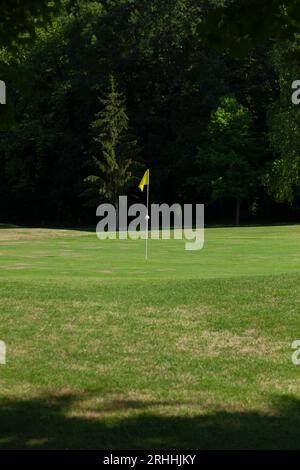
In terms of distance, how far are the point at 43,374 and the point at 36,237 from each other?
31.1 meters

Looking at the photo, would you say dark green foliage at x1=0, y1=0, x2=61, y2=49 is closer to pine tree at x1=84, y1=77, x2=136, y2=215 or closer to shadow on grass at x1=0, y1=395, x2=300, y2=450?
shadow on grass at x1=0, y1=395, x2=300, y2=450

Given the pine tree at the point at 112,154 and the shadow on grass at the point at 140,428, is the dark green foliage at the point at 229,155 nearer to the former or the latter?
the pine tree at the point at 112,154

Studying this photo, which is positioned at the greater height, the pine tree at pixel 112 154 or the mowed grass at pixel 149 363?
the pine tree at pixel 112 154

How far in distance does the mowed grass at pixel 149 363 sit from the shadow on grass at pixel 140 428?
0.03 ft

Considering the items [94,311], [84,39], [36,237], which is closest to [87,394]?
[94,311]

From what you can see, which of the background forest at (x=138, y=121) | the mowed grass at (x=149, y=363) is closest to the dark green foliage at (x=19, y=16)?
the mowed grass at (x=149, y=363)

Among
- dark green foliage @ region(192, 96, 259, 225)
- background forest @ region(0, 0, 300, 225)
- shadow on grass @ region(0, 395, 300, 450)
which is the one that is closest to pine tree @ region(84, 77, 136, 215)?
background forest @ region(0, 0, 300, 225)

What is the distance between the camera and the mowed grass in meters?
6.34

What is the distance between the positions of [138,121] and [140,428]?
177 feet

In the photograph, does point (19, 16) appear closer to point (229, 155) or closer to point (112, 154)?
point (112, 154)

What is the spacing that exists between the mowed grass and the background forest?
3919cm

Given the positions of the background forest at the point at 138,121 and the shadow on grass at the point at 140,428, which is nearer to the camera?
the shadow on grass at the point at 140,428

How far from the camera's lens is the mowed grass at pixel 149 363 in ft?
20.8

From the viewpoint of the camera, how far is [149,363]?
29.1 feet
